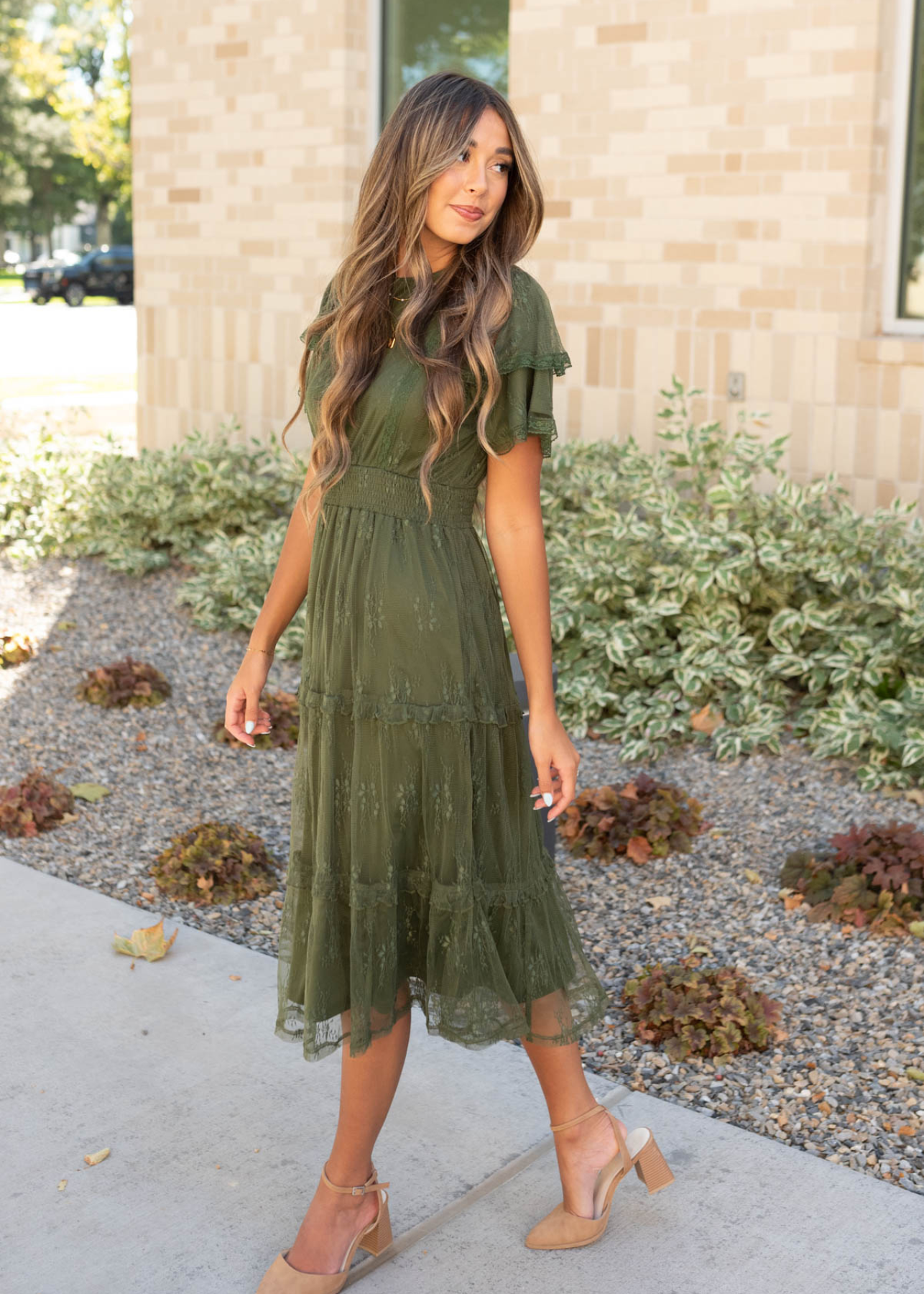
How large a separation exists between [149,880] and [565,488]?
9.40 feet

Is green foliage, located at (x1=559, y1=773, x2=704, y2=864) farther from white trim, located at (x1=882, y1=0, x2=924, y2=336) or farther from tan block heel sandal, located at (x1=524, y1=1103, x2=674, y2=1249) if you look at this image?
white trim, located at (x1=882, y1=0, x2=924, y2=336)

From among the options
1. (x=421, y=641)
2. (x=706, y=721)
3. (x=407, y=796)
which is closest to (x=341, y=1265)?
(x=407, y=796)

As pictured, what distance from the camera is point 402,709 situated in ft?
7.41

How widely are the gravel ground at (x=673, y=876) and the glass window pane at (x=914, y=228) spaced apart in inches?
92.4

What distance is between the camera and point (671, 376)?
22.2ft

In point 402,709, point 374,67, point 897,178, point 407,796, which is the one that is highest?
point 374,67

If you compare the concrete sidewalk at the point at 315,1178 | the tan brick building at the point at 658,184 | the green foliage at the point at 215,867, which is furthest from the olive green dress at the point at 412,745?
the tan brick building at the point at 658,184

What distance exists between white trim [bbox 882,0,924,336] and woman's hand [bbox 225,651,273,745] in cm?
454

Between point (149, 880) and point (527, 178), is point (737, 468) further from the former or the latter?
point (527, 178)

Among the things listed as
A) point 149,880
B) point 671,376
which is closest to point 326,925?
point 149,880

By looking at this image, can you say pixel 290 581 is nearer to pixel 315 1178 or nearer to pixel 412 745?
pixel 412 745

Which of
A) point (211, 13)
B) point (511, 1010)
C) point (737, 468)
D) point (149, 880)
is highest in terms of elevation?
point (211, 13)

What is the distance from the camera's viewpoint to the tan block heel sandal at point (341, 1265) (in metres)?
2.36

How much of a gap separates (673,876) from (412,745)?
6.90 ft
